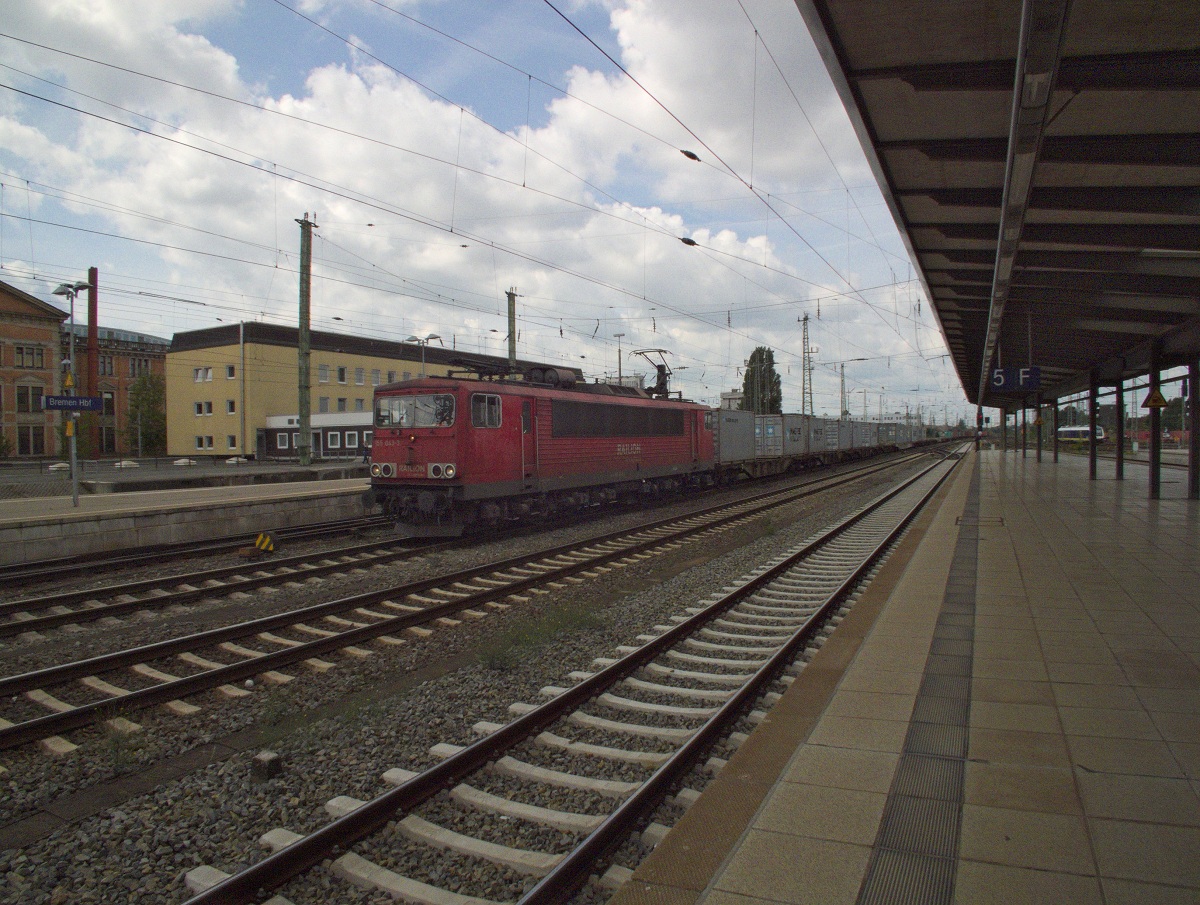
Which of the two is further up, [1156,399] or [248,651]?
[1156,399]

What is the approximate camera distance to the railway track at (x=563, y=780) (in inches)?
128

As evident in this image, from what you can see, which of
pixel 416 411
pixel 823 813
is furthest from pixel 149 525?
pixel 823 813

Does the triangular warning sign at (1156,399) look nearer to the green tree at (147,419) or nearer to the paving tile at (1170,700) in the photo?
the paving tile at (1170,700)

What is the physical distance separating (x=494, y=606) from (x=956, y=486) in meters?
21.1

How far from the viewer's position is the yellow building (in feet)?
164

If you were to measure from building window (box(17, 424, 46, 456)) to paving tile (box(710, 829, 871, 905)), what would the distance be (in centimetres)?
5927

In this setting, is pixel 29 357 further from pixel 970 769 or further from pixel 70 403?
pixel 970 769

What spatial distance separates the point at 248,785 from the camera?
4305mm

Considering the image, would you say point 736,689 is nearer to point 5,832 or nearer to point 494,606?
point 494,606

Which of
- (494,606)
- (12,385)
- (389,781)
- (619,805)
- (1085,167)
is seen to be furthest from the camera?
(12,385)

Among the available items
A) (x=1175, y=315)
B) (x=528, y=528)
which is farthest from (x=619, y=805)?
(x=1175, y=315)

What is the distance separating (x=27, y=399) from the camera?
1864 inches

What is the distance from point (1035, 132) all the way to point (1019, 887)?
5.02 metres

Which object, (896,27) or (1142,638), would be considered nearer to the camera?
(896,27)
